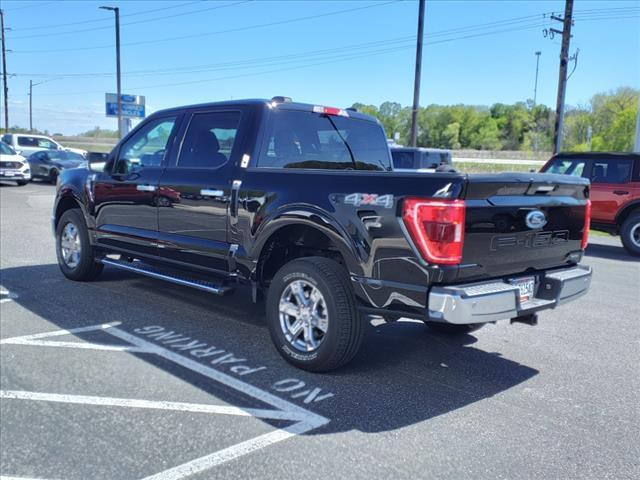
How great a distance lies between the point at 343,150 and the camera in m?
5.48

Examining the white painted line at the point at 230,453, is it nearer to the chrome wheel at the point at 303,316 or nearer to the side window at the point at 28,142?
the chrome wheel at the point at 303,316

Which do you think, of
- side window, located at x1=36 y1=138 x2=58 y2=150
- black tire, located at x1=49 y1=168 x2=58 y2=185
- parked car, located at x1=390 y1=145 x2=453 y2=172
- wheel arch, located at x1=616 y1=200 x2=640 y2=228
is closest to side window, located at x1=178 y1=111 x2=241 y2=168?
wheel arch, located at x1=616 y1=200 x2=640 y2=228

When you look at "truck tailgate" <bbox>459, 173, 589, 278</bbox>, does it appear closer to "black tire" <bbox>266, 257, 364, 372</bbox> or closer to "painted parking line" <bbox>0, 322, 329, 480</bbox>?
"black tire" <bbox>266, 257, 364, 372</bbox>

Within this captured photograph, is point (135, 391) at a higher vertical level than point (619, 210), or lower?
lower

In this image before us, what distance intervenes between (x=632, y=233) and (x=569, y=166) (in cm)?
169

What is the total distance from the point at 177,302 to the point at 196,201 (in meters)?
1.46

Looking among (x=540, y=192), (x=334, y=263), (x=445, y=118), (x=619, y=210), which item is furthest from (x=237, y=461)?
(x=445, y=118)

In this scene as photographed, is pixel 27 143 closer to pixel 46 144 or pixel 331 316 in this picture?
pixel 46 144

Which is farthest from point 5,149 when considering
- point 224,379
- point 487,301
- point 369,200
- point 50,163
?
point 487,301

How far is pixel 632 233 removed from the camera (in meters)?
10.8

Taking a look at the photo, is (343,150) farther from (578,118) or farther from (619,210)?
(578,118)

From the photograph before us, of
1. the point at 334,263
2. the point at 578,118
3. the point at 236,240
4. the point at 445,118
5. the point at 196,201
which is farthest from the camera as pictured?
the point at 445,118

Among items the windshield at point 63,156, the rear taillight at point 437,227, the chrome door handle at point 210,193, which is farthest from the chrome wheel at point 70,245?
the windshield at point 63,156

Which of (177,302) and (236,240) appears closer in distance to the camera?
(236,240)
